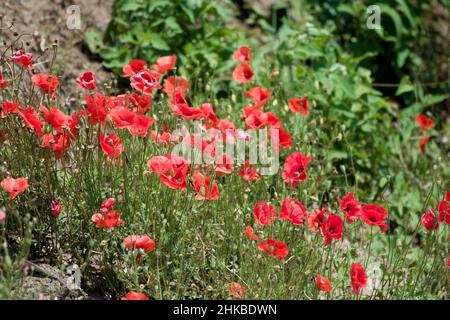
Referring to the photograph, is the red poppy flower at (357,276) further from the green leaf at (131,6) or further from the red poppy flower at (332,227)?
the green leaf at (131,6)

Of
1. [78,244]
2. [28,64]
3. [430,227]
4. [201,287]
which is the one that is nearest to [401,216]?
[430,227]

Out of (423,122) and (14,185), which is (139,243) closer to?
(14,185)

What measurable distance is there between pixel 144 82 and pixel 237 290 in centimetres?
91

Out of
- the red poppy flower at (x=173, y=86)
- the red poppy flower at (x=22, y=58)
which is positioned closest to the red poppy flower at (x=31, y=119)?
the red poppy flower at (x=22, y=58)

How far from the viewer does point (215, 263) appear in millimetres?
3037

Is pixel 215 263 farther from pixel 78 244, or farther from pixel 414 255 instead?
pixel 414 255

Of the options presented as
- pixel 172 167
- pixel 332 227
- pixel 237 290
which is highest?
pixel 172 167

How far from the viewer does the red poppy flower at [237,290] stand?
2.75m

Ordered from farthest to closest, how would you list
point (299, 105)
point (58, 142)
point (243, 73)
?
point (243, 73) < point (299, 105) < point (58, 142)

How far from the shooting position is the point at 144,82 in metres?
2.99

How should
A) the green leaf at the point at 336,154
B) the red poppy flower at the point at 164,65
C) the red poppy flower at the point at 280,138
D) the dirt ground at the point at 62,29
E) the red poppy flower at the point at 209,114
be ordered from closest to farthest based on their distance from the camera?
1. the red poppy flower at the point at 209,114
2. the red poppy flower at the point at 280,138
3. the red poppy flower at the point at 164,65
4. the green leaf at the point at 336,154
5. the dirt ground at the point at 62,29

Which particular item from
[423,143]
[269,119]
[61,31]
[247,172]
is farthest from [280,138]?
[61,31]

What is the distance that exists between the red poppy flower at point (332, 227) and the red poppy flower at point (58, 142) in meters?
1.07

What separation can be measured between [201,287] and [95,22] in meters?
2.20
